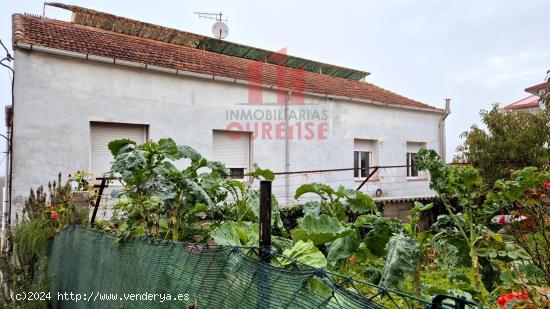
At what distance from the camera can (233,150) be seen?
973 centimetres

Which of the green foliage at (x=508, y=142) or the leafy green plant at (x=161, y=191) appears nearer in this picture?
the leafy green plant at (x=161, y=191)

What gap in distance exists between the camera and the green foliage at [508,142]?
9867 mm

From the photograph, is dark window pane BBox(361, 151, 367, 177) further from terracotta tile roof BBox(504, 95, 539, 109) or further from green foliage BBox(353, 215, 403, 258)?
terracotta tile roof BBox(504, 95, 539, 109)

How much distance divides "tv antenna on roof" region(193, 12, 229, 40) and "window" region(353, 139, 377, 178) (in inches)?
239

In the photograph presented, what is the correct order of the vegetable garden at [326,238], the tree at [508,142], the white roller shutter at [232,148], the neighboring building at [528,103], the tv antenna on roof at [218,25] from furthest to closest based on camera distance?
the neighboring building at [528,103], the tv antenna on roof at [218,25], the tree at [508,142], the white roller shutter at [232,148], the vegetable garden at [326,238]

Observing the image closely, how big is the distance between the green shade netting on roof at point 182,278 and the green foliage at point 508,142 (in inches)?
380

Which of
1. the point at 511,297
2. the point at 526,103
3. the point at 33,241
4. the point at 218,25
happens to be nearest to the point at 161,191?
the point at 511,297

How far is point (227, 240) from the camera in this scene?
7.00ft

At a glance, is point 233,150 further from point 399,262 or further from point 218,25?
point 399,262

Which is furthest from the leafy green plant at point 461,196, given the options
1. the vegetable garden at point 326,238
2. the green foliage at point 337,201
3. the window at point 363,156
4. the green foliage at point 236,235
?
the window at point 363,156

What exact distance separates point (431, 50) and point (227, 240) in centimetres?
1541

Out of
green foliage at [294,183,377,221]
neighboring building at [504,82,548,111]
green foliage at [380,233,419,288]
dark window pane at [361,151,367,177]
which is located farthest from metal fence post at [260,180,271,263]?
neighboring building at [504,82,548,111]

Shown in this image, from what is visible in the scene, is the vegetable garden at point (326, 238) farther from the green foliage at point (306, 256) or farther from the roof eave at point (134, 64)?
the roof eave at point (134, 64)

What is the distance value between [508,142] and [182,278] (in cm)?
1044
